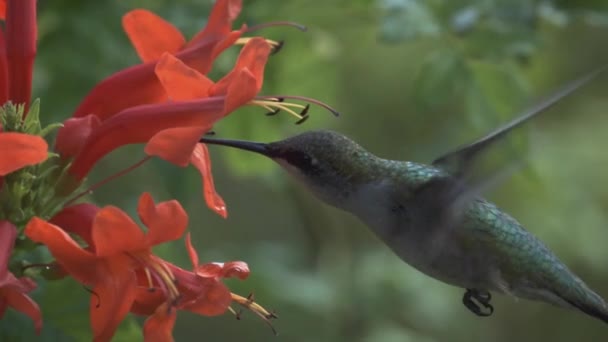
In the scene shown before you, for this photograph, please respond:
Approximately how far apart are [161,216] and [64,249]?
0.18 metres

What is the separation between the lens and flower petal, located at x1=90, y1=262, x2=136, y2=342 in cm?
191

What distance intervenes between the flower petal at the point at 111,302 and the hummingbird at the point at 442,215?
1.34 ft

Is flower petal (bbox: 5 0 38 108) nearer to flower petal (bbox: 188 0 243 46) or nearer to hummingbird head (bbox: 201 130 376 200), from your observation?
flower petal (bbox: 188 0 243 46)

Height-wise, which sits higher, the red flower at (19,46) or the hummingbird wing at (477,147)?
the red flower at (19,46)

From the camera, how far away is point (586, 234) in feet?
14.5

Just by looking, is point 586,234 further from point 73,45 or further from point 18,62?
point 18,62

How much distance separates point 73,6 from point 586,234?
91.4 inches

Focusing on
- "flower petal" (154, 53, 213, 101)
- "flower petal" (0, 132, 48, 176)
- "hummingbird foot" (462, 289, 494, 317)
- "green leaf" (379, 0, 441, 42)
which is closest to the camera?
"flower petal" (0, 132, 48, 176)

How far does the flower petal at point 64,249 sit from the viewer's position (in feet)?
6.17

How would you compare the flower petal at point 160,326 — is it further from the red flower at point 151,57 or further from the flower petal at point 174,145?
the red flower at point 151,57

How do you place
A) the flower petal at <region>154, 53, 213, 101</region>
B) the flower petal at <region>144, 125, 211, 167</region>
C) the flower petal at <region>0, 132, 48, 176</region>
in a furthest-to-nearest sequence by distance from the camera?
1. the flower petal at <region>154, 53, 213, 101</region>
2. the flower petal at <region>144, 125, 211, 167</region>
3. the flower petal at <region>0, 132, 48, 176</region>

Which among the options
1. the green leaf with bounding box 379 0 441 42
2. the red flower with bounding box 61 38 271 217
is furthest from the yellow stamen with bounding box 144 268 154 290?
the green leaf with bounding box 379 0 441 42

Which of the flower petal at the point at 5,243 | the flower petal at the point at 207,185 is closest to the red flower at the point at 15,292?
the flower petal at the point at 5,243

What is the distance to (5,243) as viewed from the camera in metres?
1.95
